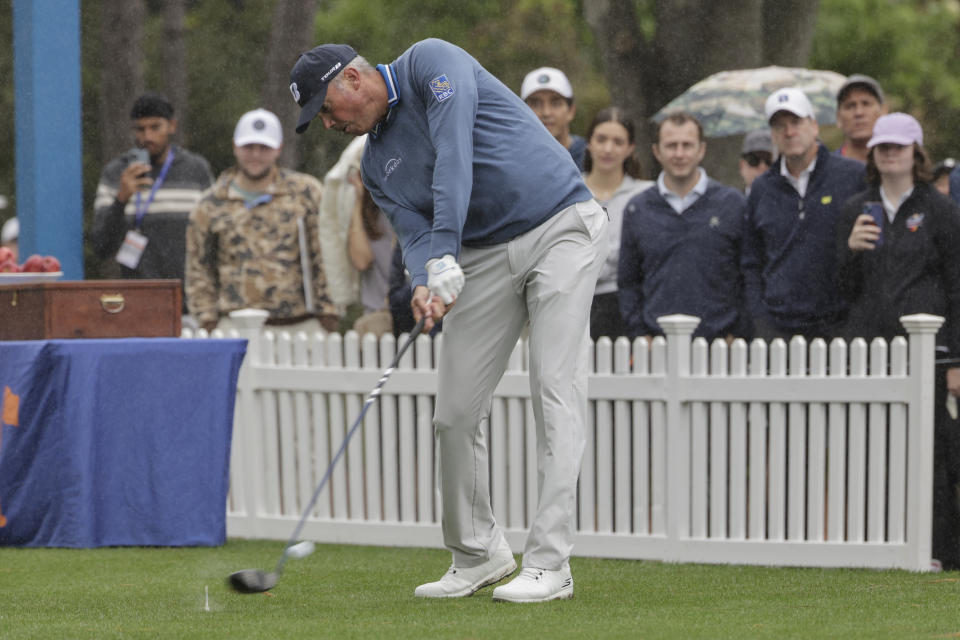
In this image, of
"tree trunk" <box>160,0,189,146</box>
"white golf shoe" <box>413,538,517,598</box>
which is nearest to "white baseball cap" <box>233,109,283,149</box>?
"white golf shoe" <box>413,538,517,598</box>

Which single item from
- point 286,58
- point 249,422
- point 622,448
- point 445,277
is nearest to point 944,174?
point 622,448

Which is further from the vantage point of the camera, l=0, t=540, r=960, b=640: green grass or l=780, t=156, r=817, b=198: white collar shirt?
l=780, t=156, r=817, b=198: white collar shirt

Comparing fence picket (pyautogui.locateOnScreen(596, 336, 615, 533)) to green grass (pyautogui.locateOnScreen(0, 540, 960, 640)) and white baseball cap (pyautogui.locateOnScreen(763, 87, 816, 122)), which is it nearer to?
green grass (pyautogui.locateOnScreen(0, 540, 960, 640))

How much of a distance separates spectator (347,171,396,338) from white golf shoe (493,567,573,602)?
143 inches

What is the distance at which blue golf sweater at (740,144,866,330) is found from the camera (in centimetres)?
740

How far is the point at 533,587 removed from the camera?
5.18 meters

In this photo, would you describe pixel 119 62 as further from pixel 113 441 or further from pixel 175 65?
pixel 113 441

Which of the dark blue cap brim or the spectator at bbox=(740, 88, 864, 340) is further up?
the dark blue cap brim

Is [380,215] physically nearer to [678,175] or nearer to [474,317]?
[678,175]

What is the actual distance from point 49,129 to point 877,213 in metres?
4.52

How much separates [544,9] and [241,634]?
34322 mm

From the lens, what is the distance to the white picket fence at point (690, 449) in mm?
6852

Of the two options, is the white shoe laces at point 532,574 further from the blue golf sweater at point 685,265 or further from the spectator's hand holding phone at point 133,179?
the spectator's hand holding phone at point 133,179

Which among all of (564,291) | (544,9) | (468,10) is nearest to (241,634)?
(564,291)
